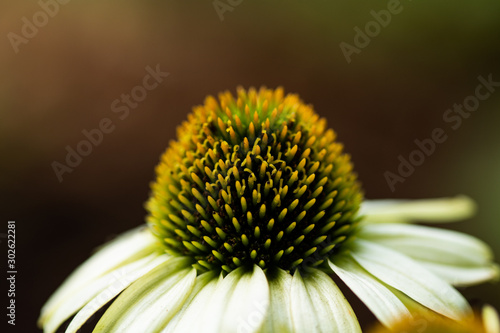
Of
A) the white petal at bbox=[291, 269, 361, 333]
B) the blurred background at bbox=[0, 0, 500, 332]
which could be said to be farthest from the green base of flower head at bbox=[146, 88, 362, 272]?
the blurred background at bbox=[0, 0, 500, 332]

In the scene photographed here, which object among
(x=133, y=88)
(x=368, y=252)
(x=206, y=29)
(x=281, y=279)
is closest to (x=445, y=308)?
(x=368, y=252)

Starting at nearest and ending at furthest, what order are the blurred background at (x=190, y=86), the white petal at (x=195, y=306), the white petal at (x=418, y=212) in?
1. the white petal at (x=195, y=306)
2. the white petal at (x=418, y=212)
3. the blurred background at (x=190, y=86)

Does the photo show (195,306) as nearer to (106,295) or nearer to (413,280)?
(106,295)

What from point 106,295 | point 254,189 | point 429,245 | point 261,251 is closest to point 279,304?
point 261,251

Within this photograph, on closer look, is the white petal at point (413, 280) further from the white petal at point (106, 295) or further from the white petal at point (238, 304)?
the white petal at point (106, 295)

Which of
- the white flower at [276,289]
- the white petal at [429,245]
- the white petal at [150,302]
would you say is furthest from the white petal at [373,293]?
the white petal at [150,302]

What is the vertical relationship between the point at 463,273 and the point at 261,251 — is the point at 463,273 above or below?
below
